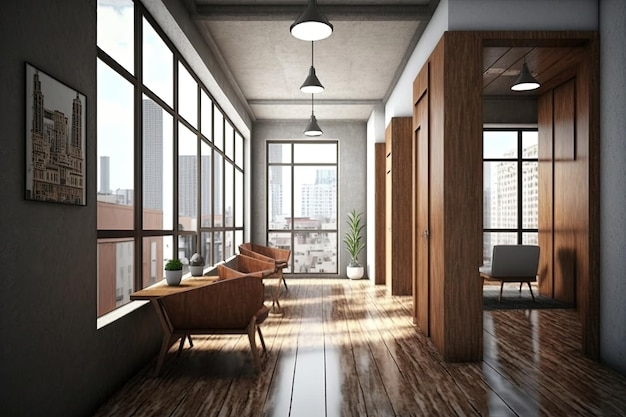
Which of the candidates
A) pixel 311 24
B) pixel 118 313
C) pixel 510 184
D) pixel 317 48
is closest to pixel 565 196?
pixel 510 184

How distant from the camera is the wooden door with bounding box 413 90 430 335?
4.70m

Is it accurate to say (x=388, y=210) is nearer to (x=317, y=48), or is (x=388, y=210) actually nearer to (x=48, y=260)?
(x=317, y=48)

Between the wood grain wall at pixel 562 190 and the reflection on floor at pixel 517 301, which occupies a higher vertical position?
the wood grain wall at pixel 562 190

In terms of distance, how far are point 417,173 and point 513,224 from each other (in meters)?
4.37

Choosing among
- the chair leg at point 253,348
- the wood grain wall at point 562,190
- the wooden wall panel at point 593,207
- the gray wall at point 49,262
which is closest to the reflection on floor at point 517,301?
the wood grain wall at point 562,190

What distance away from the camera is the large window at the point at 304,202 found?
10203mm

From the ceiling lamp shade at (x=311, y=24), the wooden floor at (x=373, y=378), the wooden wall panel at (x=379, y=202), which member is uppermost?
the ceiling lamp shade at (x=311, y=24)

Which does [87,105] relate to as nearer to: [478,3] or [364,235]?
[478,3]

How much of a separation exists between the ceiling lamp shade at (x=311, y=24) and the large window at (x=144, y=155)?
4.12 feet

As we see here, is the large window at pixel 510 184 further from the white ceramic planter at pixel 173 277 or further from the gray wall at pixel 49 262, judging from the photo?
the gray wall at pixel 49 262

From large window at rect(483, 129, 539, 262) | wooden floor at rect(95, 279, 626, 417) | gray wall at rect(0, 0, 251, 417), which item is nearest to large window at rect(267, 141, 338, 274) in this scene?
large window at rect(483, 129, 539, 262)

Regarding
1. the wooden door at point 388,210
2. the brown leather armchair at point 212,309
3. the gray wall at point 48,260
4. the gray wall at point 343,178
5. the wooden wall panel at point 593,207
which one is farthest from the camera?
the gray wall at point 343,178

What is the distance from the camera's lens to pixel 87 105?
2922 millimetres

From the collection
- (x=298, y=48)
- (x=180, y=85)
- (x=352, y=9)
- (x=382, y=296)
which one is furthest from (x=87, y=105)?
(x=382, y=296)
